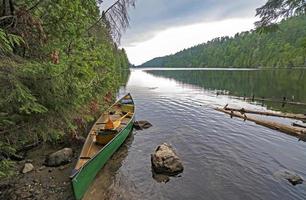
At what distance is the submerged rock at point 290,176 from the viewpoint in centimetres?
987

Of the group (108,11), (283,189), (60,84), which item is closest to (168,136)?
(283,189)

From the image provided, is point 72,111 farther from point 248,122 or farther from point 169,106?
point 169,106

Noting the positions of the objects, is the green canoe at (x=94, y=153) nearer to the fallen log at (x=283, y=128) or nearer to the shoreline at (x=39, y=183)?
the shoreline at (x=39, y=183)

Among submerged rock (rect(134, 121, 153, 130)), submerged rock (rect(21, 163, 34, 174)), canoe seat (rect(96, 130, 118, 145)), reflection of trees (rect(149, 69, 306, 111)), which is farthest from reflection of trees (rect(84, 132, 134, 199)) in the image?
reflection of trees (rect(149, 69, 306, 111))

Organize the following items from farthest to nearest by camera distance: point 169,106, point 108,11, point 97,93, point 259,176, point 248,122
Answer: point 169,106 → point 248,122 → point 259,176 → point 97,93 → point 108,11

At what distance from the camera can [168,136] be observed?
53.5ft

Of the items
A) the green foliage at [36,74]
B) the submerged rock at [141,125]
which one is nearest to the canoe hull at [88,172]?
the green foliage at [36,74]

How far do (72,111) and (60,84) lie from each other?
1.17 metres

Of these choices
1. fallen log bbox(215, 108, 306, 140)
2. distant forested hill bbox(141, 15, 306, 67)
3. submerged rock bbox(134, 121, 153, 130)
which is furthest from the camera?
distant forested hill bbox(141, 15, 306, 67)

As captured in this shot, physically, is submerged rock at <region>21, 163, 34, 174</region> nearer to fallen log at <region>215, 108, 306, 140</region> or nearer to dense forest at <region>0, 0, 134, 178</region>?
dense forest at <region>0, 0, 134, 178</region>

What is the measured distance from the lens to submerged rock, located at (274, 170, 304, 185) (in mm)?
9874

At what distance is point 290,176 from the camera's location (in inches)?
401

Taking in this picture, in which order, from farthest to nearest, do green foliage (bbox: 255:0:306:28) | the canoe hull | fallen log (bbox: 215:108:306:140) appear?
fallen log (bbox: 215:108:306:140), the canoe hull, green foliage (bbox: 255:0:306:28)

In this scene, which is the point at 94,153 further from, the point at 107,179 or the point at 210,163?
the point at 210,163
